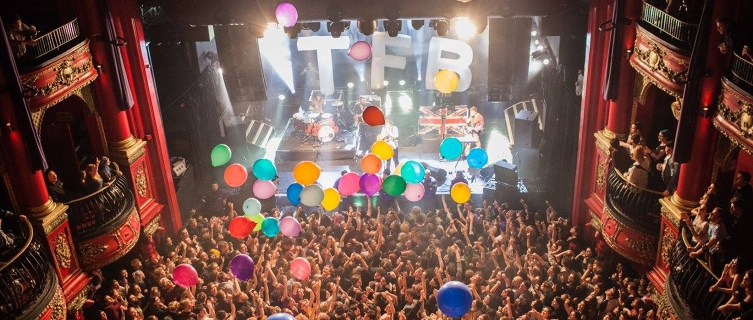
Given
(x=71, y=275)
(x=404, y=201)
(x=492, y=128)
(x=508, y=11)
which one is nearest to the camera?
(x=71, y=275)

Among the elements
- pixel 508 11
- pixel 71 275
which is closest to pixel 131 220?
pixel 71 275

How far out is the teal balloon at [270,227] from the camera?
1171 centimetres

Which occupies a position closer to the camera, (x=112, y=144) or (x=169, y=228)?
(x=112, y=144)

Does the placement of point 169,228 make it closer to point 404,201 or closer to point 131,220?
point 131,220

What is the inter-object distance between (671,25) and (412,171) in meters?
5.39

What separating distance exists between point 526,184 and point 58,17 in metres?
10.3

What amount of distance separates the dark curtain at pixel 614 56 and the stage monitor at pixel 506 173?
14.0 feet

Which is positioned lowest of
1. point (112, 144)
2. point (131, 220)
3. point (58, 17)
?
point (131, 220)

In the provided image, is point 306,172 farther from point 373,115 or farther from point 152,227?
point 152,227

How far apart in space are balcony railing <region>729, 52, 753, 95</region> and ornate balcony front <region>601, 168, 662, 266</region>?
2.47 meters

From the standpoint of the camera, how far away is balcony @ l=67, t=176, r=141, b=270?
10.5 metres

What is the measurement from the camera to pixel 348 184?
12.7 m

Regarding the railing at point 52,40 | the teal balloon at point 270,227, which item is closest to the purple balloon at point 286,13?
the railing at point 52,40

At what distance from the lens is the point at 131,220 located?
1143 cm
